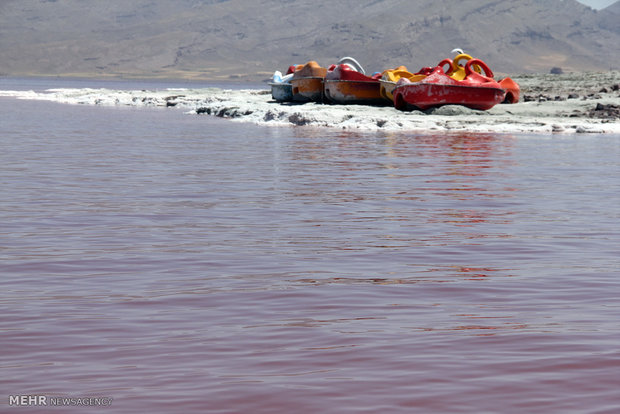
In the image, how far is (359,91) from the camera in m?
36.7

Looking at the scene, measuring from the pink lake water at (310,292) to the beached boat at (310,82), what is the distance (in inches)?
999

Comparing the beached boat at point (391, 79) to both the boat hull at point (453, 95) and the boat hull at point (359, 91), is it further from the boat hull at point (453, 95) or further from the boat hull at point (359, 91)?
the boat hull at point (453, 95)

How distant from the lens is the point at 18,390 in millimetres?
4539

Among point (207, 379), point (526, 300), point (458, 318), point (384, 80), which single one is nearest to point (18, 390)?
point (207, 379)

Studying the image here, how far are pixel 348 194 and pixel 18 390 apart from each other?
27.9ft

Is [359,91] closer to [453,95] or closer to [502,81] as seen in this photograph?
[502,81]

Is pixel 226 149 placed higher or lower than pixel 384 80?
lower

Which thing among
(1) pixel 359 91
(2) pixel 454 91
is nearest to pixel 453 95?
(2) pixel 454 91

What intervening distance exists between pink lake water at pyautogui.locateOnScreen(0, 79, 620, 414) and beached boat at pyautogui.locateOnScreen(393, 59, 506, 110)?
1538 cm

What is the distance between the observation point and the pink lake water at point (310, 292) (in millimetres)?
4629

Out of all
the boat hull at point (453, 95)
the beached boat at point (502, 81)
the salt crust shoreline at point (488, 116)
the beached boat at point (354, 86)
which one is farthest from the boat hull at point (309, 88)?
the boat hull at point (453, 95)

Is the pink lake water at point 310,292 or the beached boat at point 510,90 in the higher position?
the beached boat at point 510,90

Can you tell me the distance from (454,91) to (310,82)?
11.0m

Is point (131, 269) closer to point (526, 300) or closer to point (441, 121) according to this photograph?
point (526, 300)
